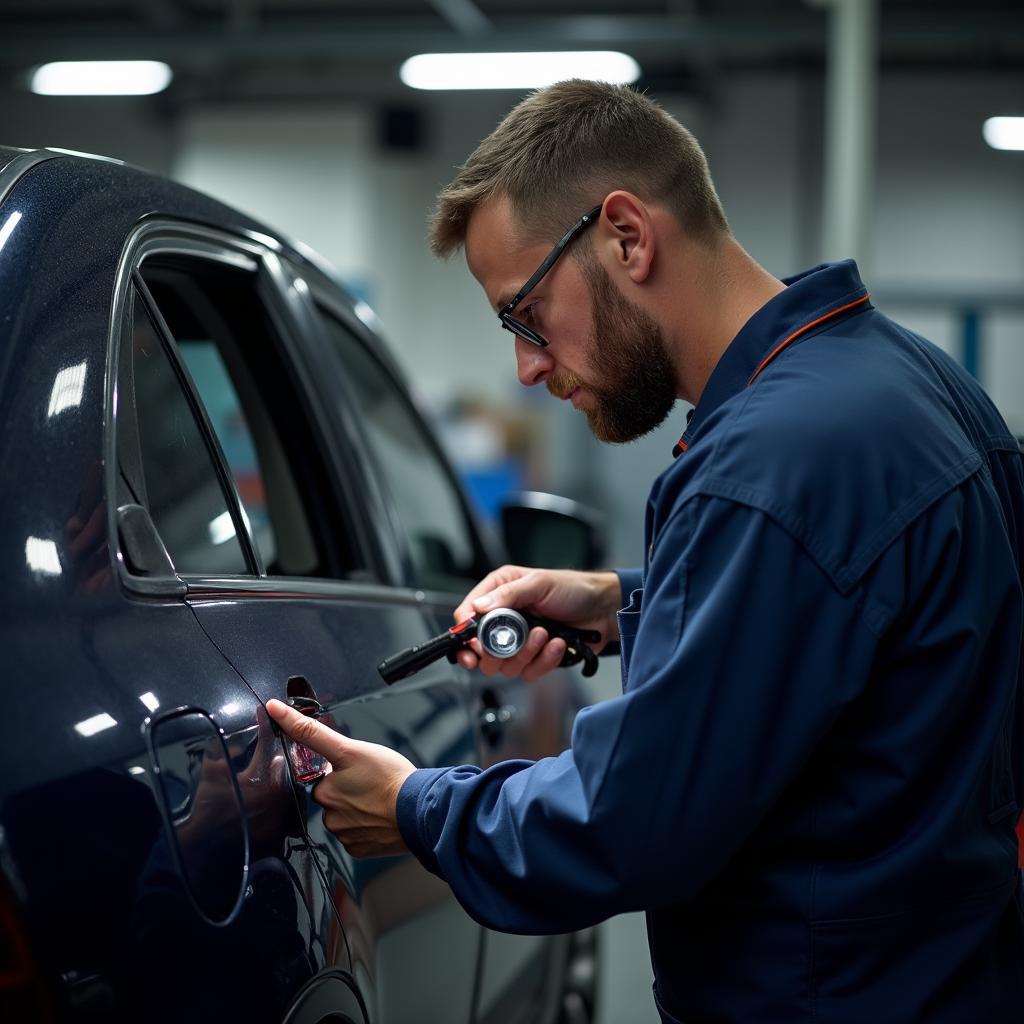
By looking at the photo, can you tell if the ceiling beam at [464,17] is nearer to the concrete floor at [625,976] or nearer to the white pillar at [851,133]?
the white pillar at [851,133]

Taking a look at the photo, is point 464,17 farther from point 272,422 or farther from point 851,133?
point 272,422

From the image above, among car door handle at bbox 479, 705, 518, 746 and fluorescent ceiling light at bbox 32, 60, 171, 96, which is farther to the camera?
fluorescent ceiling light at bbox 32, 60, 171, 96

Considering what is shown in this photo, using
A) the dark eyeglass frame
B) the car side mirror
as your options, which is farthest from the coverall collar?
the car side mirror

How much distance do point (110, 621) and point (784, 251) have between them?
1357 cm

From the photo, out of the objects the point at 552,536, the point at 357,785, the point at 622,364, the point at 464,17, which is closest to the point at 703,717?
the point at 357,785

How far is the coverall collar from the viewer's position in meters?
1.48

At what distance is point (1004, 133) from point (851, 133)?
689 centimetres

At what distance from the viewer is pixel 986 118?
44.8 ft

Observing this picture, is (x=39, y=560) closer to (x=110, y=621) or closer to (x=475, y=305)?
(x=110, y=621)

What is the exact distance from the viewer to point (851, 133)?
7754 mm

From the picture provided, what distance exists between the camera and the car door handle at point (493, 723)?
7.22 feet

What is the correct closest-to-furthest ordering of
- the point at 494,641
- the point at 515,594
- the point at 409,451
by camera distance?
the point at 494,641
the point at 515,594
the point at 409,451

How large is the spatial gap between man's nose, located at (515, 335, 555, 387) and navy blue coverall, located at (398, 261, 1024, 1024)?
356 millimetres

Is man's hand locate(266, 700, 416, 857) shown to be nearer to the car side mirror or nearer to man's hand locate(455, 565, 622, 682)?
man's hand locate(455, 565, 622, 682)
